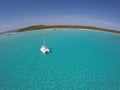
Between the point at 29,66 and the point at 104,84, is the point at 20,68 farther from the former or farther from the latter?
the point at 104,84

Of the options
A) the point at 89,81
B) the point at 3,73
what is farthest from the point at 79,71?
the point at 3,73

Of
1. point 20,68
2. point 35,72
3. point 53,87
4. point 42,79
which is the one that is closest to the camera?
point 53,87

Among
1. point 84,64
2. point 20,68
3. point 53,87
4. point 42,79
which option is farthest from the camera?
point 84,64

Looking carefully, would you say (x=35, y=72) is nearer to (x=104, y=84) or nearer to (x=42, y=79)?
(x=42, y=79)

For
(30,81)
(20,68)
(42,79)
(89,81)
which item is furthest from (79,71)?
(20,68)

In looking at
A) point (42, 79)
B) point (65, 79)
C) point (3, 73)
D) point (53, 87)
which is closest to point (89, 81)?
point (65, 79)

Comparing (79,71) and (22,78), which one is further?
(79,71)

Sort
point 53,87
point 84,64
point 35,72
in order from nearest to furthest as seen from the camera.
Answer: point 53,87, point 35,72, point 84,64

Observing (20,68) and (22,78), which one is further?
(20,68)

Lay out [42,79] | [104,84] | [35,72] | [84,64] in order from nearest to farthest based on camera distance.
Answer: [104,84] < [42,79] < [35,72] < [84,64]
